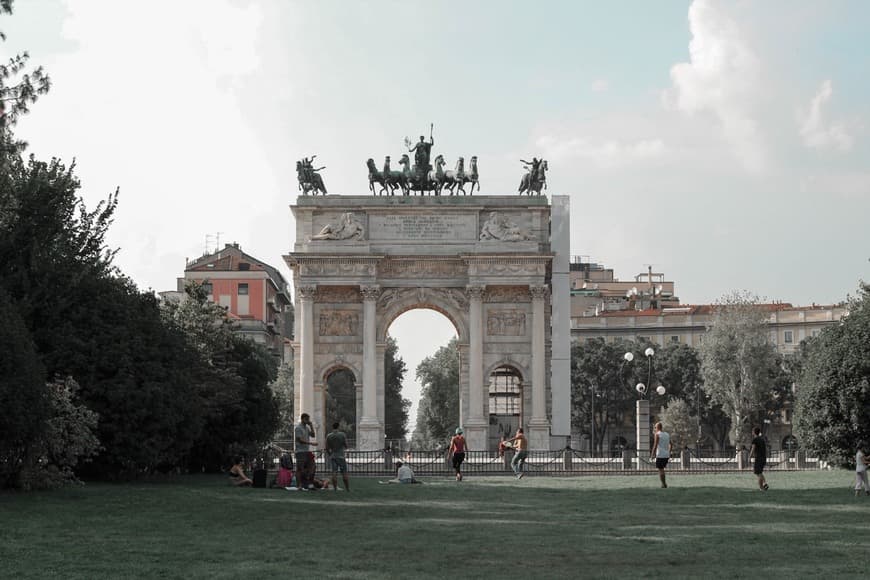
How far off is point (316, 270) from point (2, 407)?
1418 inches

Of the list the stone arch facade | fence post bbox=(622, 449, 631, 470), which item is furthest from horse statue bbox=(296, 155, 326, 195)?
fence post bbox=(622, 449, 631, 470)

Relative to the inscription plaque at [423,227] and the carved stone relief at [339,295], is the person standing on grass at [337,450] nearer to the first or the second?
the carved stone relief at [339,295]

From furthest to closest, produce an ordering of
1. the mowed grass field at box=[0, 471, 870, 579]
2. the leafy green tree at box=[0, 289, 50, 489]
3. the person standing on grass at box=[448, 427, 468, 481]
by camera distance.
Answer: the person standing on grass at box=[448, 427, 468, 481], the leafy green tree at box=[0, 289, 50, 489], the mowed grass field at box=[0, 471, 870, 579]

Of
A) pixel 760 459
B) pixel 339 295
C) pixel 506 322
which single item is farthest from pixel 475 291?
pixel 760 459

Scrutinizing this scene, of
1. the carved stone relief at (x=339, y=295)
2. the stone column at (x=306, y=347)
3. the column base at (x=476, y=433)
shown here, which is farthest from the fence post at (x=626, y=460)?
the carved stone relief at (x=339, y=295)

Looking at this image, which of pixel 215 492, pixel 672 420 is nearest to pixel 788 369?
pixel 672 420

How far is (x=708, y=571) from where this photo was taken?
14266 millimetres

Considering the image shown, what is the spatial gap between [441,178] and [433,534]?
143ft

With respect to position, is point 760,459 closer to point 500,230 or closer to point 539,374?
point 539,374

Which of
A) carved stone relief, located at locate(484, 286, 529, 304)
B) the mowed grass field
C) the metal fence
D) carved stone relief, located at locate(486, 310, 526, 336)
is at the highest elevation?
carved stone relief, located at locate(484, 286, 529, 304)

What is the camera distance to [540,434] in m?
58.8

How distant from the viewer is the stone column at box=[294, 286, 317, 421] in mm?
59625

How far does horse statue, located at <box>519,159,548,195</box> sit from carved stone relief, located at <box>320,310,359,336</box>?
34.2 feet

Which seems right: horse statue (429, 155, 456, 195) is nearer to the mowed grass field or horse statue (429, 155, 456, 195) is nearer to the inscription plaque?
the inscription plaque
